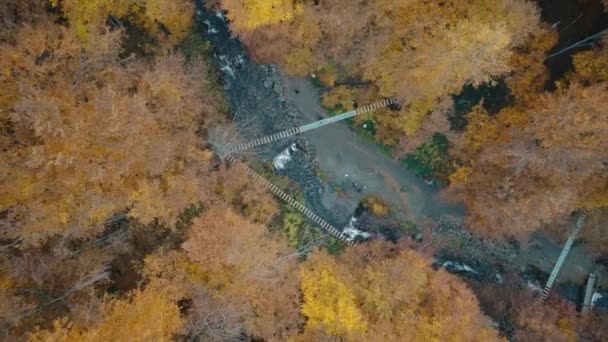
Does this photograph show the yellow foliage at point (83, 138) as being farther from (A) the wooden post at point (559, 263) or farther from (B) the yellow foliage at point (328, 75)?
(A) the wooden post at point (559, 263)

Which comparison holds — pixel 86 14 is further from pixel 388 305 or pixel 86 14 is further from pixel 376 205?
pixel 388 305

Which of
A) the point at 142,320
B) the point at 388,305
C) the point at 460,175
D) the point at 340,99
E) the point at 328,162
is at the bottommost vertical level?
the point at 142,320

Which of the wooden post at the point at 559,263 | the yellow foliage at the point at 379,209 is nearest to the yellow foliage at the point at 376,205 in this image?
the yellow foliage at the point at 379,209

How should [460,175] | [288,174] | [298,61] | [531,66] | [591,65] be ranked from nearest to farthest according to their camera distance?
[591,65]
[531,66]
[460,175]
[298,61]
[288,174]

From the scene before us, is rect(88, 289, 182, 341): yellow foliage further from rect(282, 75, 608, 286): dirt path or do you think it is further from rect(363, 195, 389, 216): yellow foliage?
rect(363, 195, 389, 216): yellow foliage

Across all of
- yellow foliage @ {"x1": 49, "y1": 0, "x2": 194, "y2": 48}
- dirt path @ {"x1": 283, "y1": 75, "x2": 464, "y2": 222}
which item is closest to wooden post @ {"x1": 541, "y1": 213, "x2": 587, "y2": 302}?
dirt path @ {"x1": 283, "y1": 75, "x2": 464, "y2": 222}

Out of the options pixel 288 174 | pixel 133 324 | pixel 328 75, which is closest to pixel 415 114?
pixel 328 75

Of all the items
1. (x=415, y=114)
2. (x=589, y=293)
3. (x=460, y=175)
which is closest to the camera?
(x=460, y=175)
